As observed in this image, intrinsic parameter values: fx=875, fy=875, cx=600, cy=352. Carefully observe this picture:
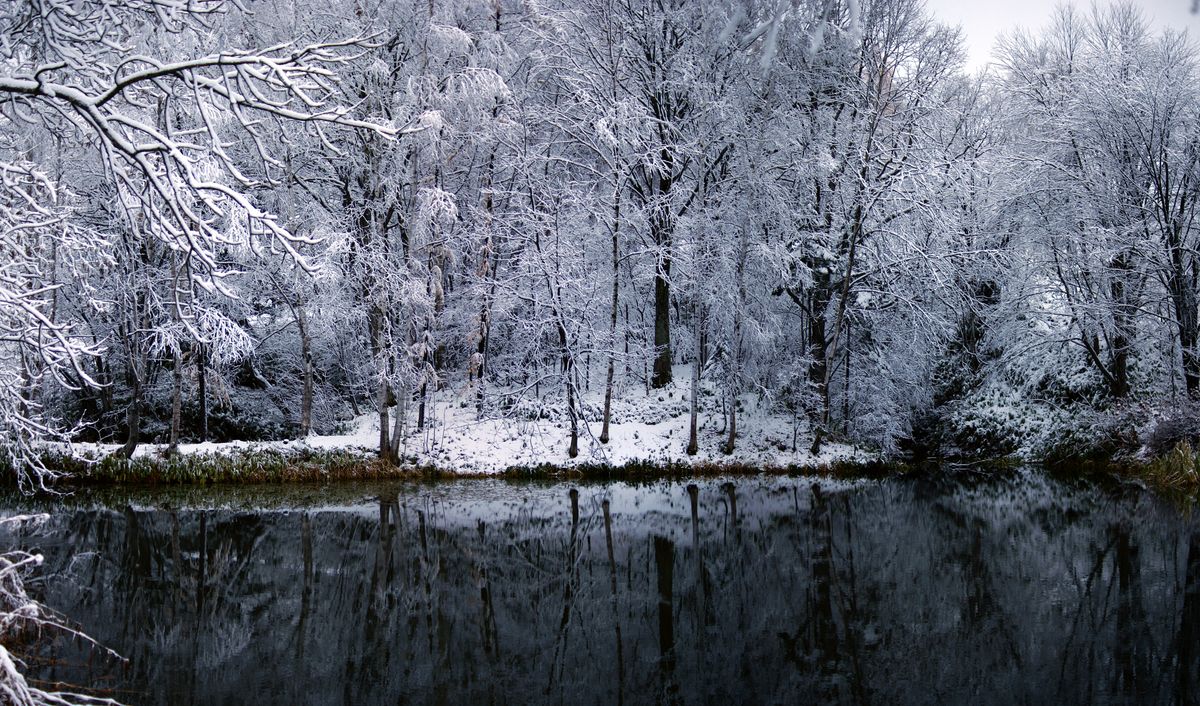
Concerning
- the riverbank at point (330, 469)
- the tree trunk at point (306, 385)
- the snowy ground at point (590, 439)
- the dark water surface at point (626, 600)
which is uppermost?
the tree trunk at point (306, 385)

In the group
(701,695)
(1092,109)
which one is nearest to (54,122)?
(701,695)

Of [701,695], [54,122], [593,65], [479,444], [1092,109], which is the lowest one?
[701,695]

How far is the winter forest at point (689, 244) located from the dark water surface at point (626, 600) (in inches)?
203

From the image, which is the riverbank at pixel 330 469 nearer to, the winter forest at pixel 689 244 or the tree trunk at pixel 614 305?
the winter forest at pixel 689 244

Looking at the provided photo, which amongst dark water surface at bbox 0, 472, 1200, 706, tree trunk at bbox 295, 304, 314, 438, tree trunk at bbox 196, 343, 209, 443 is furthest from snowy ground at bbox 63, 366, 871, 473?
dark water surface at bbox 0, 472, 1200, 706

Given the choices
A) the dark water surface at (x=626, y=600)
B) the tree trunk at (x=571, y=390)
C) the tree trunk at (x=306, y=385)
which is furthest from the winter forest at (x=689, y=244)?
the dark water surface at (x=626, y=600)

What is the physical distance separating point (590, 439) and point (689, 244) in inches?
201

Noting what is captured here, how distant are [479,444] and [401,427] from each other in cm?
198

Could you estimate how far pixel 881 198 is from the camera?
66.8 ft

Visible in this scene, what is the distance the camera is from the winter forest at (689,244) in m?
18.8

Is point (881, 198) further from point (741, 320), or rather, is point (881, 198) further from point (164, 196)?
point (164, 196)

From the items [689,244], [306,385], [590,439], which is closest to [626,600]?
[590,439]

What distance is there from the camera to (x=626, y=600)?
961 centimetres

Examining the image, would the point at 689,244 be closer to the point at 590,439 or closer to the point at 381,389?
the point at 590,439
